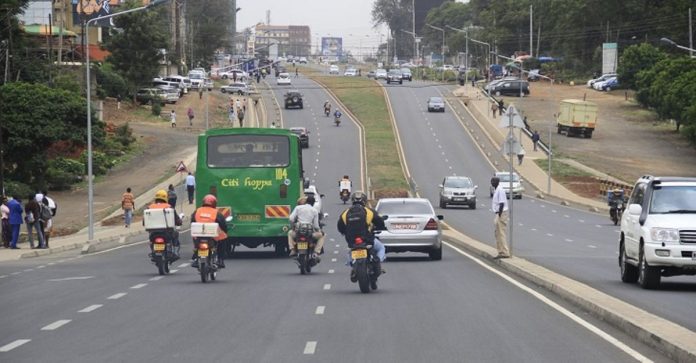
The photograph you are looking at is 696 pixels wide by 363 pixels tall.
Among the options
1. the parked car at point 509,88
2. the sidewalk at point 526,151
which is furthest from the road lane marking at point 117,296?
the parked car at point 509,88

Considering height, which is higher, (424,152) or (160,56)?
(160,56)

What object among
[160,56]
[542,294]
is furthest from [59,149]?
[542,294]

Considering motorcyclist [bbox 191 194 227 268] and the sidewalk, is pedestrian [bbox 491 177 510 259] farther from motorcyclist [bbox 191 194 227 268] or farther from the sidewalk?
the sidewalk

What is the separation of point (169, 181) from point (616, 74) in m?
71.1

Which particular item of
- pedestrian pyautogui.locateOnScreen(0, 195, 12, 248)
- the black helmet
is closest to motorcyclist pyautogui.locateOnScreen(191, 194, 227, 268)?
the black helmet

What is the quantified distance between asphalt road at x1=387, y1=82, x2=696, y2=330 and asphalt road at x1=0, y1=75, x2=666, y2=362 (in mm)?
1786

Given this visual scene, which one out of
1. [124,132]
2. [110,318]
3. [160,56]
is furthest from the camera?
[160,56]

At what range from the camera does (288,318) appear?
56.3ft

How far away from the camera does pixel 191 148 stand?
282 ft

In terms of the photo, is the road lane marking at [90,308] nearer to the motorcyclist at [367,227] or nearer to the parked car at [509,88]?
the motorcyclist at [367,227]

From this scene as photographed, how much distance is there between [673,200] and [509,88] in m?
103

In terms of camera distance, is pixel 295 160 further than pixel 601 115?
No

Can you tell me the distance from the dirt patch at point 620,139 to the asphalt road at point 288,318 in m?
56.8

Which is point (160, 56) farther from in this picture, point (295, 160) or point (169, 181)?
point (295, 160)
